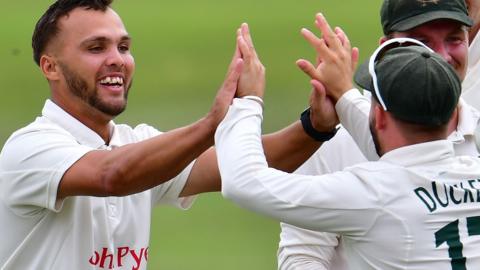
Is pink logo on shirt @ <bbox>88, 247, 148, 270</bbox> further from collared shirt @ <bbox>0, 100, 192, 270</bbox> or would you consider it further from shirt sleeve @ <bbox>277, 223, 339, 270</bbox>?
shirt sleeve @ <bbox>277, 223, 339, 270</bbox>

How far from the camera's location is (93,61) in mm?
4711

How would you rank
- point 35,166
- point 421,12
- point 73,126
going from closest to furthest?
point 421,12, point 35,166, point 73,126

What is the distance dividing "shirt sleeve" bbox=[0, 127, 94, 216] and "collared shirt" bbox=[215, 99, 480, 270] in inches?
36.2

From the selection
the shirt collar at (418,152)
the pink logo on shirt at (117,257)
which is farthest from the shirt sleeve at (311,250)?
the pink logo on shirt at (117,257)

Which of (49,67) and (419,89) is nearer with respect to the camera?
(419,89)

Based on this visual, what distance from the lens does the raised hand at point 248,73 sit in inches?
153

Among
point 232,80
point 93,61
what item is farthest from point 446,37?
point 93,61

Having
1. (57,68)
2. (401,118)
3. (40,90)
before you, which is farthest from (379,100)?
(40,90)

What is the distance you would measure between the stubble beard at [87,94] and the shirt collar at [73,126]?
99mm

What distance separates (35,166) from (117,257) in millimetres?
493

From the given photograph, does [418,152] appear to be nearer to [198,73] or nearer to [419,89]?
[419,89]

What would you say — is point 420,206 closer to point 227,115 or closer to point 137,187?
point 227,115

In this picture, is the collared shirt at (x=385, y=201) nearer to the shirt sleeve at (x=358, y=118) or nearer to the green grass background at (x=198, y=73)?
the shirt sleeve at (x=358, y=118)

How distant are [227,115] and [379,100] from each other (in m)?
0.53
